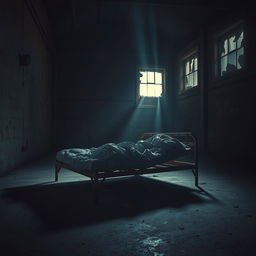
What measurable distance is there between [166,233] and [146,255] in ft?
1.25

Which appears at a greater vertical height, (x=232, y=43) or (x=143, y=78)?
(x=232, y=43)

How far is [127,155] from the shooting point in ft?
9.78

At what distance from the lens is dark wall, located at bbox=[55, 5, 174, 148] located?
9672mm

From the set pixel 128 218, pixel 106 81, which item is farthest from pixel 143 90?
pixel 128 218

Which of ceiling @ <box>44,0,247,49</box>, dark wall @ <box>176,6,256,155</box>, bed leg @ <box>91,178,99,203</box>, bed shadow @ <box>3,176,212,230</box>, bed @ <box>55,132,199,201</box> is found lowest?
bed shadow @ <box>3,176,212,230</box>

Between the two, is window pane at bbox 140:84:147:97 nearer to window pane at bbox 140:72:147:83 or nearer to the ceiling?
window pane at bbox 140:72:147:83

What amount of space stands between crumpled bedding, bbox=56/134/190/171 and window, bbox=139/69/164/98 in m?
6.81

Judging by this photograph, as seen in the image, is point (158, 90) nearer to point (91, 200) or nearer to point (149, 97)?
point (149, 97)

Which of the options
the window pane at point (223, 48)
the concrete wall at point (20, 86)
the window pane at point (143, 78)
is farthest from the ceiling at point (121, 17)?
the window pane at point (143, 78)

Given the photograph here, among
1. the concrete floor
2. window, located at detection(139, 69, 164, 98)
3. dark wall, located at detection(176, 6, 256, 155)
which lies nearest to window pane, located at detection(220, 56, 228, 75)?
dark wall, located at detection(176, 6, 256, 155)

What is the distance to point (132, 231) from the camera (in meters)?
1.94

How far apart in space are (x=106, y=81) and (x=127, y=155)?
733cm

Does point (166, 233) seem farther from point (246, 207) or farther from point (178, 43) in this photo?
point (178, 43)

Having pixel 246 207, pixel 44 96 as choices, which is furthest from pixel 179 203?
pixel 44 96
